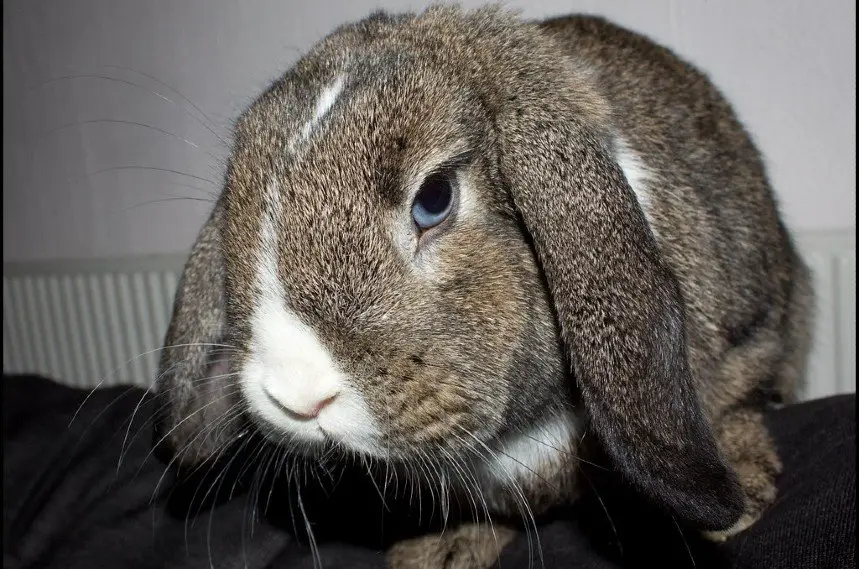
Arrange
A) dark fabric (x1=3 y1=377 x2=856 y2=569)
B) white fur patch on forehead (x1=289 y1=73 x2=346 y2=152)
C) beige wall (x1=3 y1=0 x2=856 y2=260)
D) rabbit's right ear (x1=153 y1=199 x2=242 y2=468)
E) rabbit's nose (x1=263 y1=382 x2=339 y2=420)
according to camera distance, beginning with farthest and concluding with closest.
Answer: beige wall (x1=3 y1=0 x2=856 y2=260)
rabbit's right ear (x1=153 y1=199 x2=242 y2=468)
dark fabric (x1=3 y1=377 x2=856 y2=569)
white fur patch on forehead (x1=289 y1=73 x2=346 y2=152)
rabbit's nose (x1=263 y1=382 x2=339 y2=420)

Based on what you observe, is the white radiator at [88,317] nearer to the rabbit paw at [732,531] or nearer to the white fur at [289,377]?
the white fur at [289,377]

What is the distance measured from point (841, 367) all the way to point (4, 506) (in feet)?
6.31

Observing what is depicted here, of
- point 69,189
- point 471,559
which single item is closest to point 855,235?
point 471,559

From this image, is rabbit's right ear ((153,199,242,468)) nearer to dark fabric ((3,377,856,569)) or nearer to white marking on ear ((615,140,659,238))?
dark fabric ((3,377,856,569))

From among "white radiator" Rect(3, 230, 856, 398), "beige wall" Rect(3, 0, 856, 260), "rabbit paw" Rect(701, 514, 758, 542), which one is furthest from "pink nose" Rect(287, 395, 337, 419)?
"white radiator" Rect(3, 230, 856, 398)

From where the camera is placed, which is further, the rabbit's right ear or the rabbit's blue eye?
the rabbit's right ear

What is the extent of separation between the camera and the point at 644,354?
2.66 ft

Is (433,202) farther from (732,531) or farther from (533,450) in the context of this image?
(732,531)

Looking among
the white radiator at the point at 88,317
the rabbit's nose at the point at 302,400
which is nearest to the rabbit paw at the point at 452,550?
the rabbit's nose at the point at 302,400

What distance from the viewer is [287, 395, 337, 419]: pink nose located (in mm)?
753

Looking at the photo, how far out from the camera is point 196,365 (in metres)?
1.10

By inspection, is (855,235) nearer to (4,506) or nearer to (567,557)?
(567,557)

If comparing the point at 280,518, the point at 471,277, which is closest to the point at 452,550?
the point at 280,518

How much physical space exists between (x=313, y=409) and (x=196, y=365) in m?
0.42
